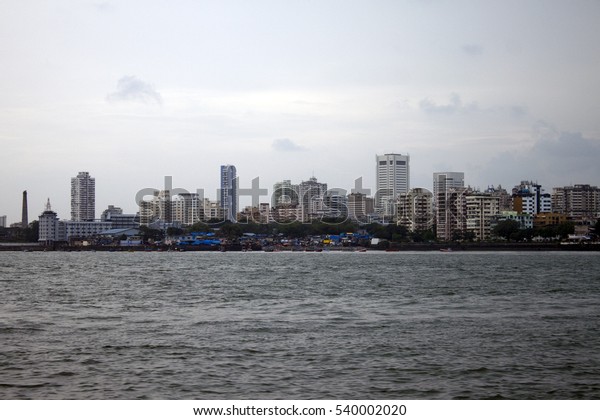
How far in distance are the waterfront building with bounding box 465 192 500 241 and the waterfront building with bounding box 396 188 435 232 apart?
17.2 ft

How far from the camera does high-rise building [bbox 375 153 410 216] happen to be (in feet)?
297

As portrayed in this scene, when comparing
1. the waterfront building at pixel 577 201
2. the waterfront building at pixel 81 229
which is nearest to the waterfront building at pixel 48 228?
the waterfront building at pixel 81 229

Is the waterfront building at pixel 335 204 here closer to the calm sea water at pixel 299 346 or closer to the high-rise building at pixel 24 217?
the high-rise building at pixel 24 217

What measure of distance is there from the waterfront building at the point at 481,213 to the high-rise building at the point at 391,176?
2143cm

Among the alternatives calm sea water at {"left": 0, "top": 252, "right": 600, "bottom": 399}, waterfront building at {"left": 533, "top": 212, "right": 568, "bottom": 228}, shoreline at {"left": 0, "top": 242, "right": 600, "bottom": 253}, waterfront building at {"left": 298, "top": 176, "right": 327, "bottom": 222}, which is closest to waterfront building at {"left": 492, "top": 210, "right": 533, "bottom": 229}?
waterfront building at {"left": 533, "top": 212, "right": 568, "bottom": 228}

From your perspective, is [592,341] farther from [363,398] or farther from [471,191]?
[471,191]

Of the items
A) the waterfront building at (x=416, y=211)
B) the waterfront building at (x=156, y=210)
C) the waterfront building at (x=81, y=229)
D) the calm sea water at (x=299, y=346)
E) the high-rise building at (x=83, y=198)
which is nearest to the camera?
the calm sea water at (x=299, y=346)

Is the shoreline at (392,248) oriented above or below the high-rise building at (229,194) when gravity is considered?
below

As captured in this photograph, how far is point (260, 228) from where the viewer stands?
7488cm

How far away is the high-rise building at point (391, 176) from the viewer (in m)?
90.6

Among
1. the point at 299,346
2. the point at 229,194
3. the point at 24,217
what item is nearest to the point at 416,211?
the point at 229,194

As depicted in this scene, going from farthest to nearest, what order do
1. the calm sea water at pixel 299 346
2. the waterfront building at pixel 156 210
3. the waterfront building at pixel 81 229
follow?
the waterfront building at pixel 156 210 → the waterfront building at pixel 81 229 → the calm sea water at pixel 299 346

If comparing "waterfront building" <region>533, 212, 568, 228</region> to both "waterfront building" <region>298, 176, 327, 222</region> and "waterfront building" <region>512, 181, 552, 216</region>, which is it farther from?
"waterfront building" <region>298, 176, 327, 222</region>

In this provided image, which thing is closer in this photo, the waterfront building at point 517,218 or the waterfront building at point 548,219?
the waterfront building at point 548,219
